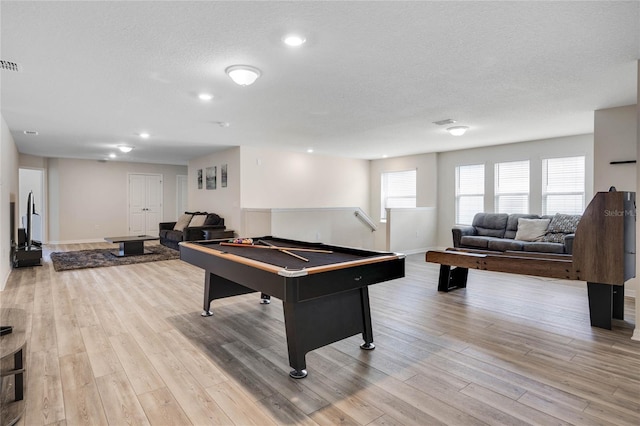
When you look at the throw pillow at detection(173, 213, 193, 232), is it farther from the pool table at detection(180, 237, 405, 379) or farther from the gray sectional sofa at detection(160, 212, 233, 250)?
the pool table at detection(180, 237, 405, 379)

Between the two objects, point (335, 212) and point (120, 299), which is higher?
point (335, 212)

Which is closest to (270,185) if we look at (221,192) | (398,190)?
(221,192)

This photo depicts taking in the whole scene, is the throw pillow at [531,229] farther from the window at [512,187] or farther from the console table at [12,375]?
the console table at [12,375]

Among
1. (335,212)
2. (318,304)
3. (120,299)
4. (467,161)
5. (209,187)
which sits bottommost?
(120,299)

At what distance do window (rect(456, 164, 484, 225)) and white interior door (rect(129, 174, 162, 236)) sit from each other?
29.0 ft

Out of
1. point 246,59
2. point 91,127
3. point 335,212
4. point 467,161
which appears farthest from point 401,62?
point 467,161

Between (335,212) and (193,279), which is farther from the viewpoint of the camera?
(335,212)

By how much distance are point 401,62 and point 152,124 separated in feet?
13.3

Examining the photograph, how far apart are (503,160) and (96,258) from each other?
8.53 m

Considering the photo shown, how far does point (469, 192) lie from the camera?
7.83 meters

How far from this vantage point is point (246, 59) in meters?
2.89

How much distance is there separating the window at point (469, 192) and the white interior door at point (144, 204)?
8843 millimetres

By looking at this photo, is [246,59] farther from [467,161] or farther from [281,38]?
[467,161]

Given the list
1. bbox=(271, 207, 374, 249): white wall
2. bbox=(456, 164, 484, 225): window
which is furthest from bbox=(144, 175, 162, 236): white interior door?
bbox=(456, 164, 484, 225): window
